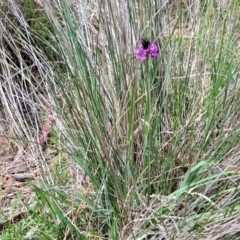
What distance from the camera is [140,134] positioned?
1664 millimetres

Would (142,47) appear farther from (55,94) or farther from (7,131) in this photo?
(7,131)

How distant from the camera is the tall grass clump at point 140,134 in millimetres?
1534

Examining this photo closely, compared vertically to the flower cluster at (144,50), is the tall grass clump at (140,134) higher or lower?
lower

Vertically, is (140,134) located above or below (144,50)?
below

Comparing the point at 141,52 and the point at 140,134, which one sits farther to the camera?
the point at 140,134

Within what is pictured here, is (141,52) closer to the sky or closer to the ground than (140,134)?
closer to the sky

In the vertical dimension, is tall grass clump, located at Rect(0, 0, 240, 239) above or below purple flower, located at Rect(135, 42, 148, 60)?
below

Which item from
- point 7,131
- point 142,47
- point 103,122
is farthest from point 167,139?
point 7,131

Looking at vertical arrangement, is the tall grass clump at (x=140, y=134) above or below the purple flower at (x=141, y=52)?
below

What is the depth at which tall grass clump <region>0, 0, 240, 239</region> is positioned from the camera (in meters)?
1.53

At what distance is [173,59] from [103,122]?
32 centimetres

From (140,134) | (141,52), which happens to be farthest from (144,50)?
(140,134)

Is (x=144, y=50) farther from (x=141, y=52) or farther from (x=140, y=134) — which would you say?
(x=140, y=134)

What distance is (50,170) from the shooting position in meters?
1.94
